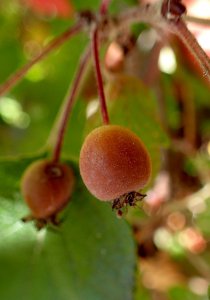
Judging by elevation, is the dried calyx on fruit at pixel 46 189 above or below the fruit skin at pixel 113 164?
below

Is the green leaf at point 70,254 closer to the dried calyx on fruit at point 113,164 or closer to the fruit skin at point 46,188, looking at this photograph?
the fruit skin at point 46,188

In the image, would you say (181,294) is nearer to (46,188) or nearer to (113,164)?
(46,188)

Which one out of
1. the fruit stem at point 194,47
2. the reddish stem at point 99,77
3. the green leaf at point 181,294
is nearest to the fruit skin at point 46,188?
the reddish stem at point 99,77

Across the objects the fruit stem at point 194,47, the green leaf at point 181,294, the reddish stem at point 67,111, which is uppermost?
the fruit stem at point 194,47

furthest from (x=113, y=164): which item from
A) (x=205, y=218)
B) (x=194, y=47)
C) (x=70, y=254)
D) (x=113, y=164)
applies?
(x=205, y=218)

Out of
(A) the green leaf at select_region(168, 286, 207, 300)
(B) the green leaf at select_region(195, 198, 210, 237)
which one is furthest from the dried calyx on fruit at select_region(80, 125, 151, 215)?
(A) the green leaf at select_region(168, 286, 207, 300)

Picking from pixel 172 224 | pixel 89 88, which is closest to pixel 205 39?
pixel 89 88

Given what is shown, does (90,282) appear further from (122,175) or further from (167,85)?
(167,85)
